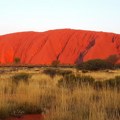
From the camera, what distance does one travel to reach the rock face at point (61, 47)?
297 ft

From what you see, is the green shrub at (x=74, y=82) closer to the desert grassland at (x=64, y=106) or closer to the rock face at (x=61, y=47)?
the desert grassland at (x=64, y=106)

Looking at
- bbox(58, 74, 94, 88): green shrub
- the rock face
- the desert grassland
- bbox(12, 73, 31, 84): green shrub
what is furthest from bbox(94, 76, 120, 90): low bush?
the rock face

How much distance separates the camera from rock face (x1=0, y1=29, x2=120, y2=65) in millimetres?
90500

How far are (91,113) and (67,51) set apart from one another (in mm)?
88122

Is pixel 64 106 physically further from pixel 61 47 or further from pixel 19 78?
pixel 61 47

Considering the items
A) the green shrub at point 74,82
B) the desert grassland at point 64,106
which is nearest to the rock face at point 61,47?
the green shrub at point 74,82

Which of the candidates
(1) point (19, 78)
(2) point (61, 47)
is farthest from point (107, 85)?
(2) point (61, 47)

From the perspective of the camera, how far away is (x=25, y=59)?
9900 centimetres

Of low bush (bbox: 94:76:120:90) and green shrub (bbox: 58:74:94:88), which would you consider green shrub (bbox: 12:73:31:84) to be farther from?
low bush (bbox: 94:76:120:90)

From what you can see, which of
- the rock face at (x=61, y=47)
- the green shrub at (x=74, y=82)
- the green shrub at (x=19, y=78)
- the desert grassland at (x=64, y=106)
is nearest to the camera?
the desert grassland at (x=64, y=106)

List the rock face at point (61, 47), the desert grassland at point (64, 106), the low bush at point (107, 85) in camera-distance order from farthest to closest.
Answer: the rock face at point (61, 47) < the low bush at point (107, 85) < the desert grassland at point (64, 106)

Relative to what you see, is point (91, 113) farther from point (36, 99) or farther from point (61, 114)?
point (36, 99)

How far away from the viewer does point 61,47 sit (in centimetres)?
9806

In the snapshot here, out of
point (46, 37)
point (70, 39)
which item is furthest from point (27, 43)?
point (70, 39)
